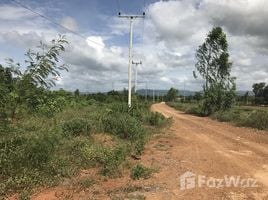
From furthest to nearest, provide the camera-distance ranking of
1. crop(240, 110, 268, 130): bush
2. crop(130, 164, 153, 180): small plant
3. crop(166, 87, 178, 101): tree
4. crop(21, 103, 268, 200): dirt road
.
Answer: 1. crop(166, 87, 178, 101): tree
2. crop(240, 110, 268, 130): bush
3. crop(130, 164, 153, 180): small plant
4. crop(21, 103, 268, 200): dirt road

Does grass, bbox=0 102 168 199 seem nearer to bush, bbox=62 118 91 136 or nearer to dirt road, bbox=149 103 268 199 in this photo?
bush, bbox=62 118 91 136

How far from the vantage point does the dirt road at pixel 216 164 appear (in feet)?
27.3

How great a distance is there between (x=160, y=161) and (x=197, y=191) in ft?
12.3

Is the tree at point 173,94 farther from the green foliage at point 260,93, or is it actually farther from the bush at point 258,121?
the bush at point 258,121

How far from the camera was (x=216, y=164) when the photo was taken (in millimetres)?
11320

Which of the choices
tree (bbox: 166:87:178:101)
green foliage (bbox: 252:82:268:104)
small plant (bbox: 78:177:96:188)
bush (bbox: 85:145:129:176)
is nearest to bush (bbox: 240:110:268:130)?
bush (bbox: 85:145:129:176)

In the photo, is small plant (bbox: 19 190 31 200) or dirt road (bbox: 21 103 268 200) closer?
small plant (bbox: 19 190 31 200)

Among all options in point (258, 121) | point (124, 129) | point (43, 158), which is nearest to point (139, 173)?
point (43, 158)

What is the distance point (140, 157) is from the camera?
502 inches

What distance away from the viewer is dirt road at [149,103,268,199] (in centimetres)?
831

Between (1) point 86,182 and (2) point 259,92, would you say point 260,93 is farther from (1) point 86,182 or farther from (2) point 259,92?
(1) point 86,182

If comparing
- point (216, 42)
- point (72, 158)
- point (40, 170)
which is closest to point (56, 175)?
point (40, 170)

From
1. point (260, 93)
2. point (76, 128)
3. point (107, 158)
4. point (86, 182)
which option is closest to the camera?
point (86, 182)

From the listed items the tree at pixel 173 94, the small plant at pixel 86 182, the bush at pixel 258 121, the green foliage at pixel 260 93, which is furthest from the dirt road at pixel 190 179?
the tree at pixel 173 94
